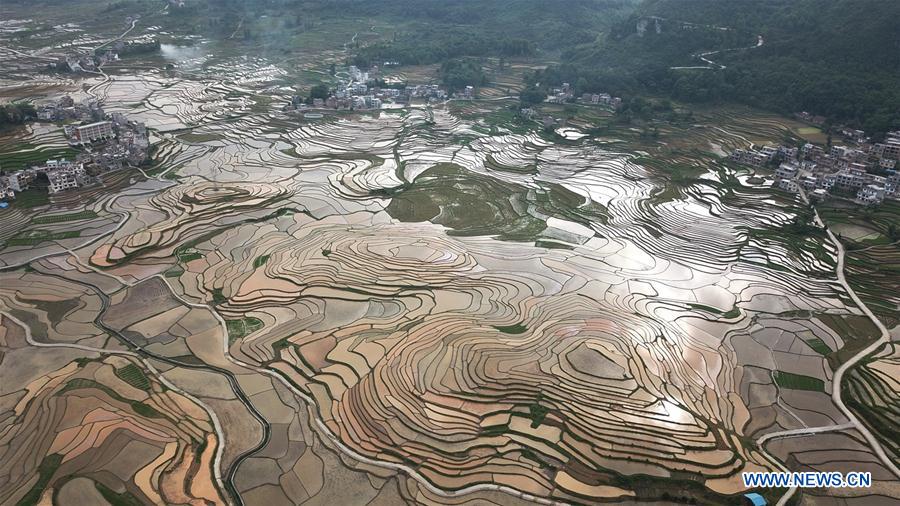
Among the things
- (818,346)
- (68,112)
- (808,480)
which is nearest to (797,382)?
(818,346)

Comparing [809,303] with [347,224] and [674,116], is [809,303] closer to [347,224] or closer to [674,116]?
[347,224]

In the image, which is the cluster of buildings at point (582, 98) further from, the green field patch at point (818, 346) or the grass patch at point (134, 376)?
the grass patch at point (134, 376)

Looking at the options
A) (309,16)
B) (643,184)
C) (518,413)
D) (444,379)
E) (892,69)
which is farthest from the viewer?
(309,16)

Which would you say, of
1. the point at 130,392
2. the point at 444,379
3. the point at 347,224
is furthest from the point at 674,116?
the point at 130,392

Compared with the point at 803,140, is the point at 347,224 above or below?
below

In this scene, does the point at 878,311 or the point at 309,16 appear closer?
the point at 878,311

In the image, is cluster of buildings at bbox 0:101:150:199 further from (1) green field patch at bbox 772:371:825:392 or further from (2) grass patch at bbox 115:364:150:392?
(1) green field patch at bbox 772:371:825:392
